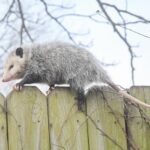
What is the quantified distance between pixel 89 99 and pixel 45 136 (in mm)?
295

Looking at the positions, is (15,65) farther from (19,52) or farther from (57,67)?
(57,67)

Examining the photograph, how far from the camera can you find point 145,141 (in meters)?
2.43

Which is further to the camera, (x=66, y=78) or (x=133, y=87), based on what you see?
(x=66, y=78)

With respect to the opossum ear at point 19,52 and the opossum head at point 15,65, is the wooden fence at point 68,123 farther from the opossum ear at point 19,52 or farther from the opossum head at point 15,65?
the opossum ear at point 19,52

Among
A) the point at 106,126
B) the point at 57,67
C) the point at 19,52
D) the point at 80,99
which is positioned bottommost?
the point at 106,126

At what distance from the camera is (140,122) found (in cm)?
244

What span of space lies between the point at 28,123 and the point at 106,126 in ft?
1.29

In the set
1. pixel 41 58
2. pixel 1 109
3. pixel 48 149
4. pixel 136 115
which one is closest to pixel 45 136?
pixel 48 149

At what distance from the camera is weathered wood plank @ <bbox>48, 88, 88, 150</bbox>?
2395 mm

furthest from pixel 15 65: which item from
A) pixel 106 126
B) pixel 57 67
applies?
pixel 106 126

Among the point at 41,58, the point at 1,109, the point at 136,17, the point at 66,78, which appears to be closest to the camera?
the point at 1,109

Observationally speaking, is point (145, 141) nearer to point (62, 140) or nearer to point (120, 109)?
point (120, 109)

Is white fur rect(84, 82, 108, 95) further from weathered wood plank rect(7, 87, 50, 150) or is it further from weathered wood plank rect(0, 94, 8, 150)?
weathered wood plank rect(0, 94, 8, 150)

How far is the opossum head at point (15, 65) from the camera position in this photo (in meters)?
3.30
